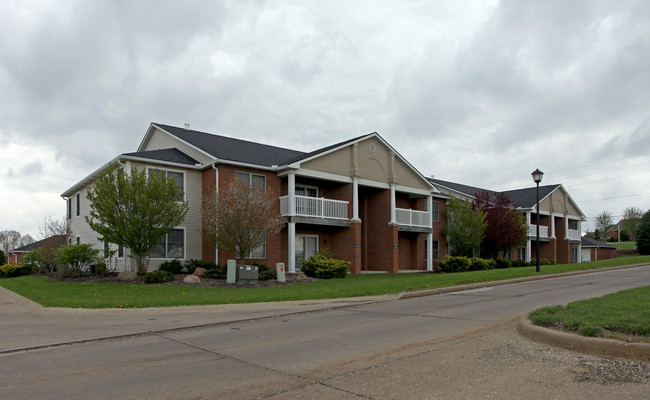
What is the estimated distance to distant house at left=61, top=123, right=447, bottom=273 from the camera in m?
23.0

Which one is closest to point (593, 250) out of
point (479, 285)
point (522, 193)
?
point (522, 193)

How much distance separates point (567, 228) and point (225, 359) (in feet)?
145

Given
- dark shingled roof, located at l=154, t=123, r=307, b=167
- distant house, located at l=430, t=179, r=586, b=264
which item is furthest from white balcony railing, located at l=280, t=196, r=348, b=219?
distant house, located at l=430, t=179, r=586, b=264

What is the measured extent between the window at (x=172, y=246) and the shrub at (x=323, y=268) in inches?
226

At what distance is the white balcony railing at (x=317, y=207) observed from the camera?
80.0 ft

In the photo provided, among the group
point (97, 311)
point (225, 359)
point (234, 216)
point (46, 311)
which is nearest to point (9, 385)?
point (225, 359)

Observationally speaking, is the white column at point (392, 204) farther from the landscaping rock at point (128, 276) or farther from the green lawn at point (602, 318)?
the green lawn at point (602, 318)

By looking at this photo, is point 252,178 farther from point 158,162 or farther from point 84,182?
point 84,182

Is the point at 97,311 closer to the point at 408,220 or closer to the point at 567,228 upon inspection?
the point at 408,220

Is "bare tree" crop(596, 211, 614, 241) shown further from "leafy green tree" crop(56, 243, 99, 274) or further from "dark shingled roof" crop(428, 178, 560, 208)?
"leafy green tree" crop(56, 243, 99, 274)

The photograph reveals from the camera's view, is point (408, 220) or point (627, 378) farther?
point (408, 220)

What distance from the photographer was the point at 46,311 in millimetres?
13062

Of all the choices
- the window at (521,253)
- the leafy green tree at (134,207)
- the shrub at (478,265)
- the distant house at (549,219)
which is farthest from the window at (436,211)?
the leafy green tree at (134,207)

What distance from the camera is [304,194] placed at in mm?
26812
